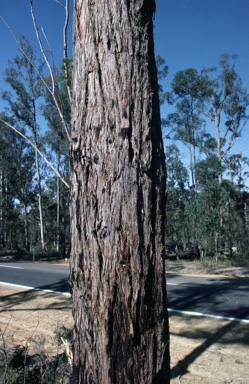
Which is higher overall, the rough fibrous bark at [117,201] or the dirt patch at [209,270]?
the rough fibrous bark at [117,201]

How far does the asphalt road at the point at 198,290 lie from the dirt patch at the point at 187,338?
0.92m

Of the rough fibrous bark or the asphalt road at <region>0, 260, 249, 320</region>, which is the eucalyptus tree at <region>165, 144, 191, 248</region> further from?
the rough fibrous bark

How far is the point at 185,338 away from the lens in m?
6.34

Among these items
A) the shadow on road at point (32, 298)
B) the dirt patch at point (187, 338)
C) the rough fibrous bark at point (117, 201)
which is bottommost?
the dirt patch at point (187, 338)

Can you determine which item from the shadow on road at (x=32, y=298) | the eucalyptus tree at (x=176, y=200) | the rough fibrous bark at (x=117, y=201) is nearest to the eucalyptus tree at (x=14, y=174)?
the eucalyptus tree at (x=176, y=200)

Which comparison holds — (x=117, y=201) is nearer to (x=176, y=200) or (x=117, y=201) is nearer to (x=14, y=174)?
(x=176, y=200)

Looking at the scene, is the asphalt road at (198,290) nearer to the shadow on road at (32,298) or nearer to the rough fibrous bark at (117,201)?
the shadow on road at (32,298)

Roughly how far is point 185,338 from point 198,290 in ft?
14.0

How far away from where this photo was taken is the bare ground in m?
4.86

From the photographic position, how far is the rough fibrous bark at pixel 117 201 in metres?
1.74

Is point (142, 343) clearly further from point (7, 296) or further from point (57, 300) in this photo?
point (7, 296)

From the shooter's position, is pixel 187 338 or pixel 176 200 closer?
pixel 187 338

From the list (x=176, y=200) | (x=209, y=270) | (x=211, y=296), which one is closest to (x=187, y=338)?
(x=211, y=296)

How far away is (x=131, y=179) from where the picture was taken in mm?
1795
